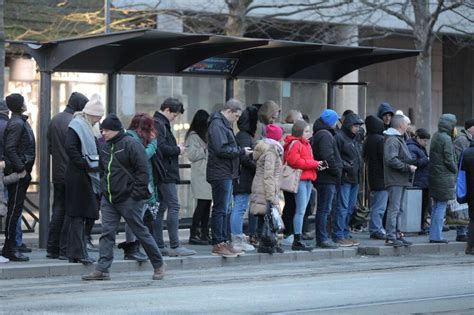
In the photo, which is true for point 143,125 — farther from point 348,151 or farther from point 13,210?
point 348,151

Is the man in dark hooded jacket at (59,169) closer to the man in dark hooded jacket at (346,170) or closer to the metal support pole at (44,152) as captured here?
the metal support pole at (44,152)

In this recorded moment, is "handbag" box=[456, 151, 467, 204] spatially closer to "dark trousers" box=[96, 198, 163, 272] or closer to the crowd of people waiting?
the crowd of people waiting

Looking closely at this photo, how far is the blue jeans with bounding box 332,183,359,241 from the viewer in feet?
55.5

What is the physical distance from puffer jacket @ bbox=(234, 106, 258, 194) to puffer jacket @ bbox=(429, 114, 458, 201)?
3.02 meters

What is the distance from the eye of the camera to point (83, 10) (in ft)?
84.0

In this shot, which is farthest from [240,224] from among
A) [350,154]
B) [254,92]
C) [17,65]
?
[17,65]

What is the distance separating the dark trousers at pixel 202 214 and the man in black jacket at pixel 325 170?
1.48m

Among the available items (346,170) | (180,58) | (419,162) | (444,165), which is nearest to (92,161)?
(180,58)

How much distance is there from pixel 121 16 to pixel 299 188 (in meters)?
11.4

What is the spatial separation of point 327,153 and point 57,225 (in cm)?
392

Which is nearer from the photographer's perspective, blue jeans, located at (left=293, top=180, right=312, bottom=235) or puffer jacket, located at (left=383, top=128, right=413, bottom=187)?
blue jeans, located at (left=293, top=180, right=312, bottom=235)

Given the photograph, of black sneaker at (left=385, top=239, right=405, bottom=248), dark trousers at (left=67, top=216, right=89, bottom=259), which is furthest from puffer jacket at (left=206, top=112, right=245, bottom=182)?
black sneaker at (left=385, top=239, right=405, bottom=248)

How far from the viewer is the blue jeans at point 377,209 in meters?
17.6

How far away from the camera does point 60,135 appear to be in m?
14.5
